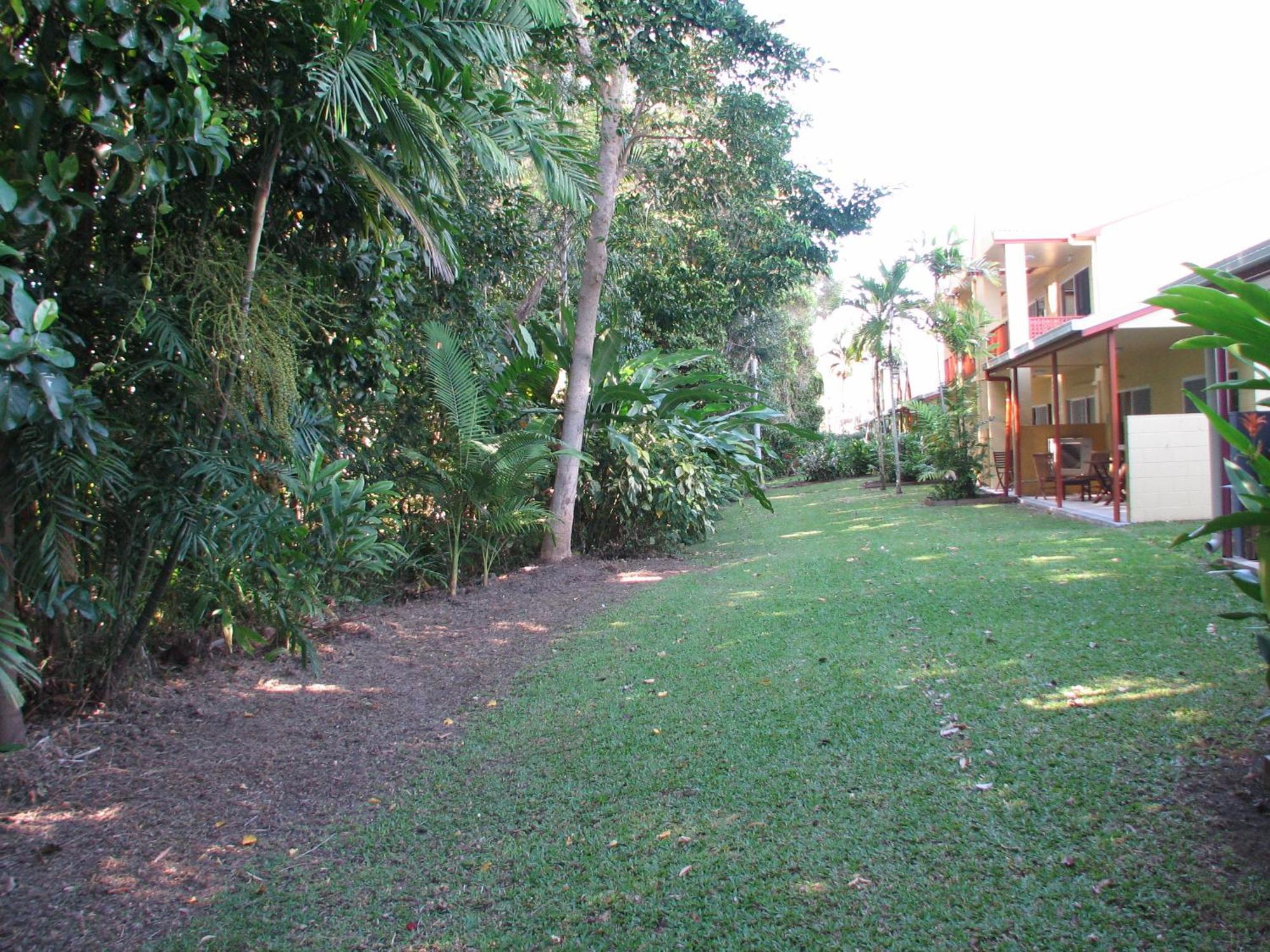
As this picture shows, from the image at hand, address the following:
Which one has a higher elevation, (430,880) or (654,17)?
(654,17)

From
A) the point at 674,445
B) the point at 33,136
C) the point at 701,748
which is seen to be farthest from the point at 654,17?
the point at 701,748

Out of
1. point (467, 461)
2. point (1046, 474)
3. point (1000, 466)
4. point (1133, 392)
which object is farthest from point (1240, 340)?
point (1000, 466)

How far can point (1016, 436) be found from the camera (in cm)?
1666

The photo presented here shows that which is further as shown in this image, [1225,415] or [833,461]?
[833,461]

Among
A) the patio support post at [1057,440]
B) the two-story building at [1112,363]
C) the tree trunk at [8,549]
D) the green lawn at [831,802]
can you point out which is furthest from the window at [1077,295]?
the tree trunk at [8,549]

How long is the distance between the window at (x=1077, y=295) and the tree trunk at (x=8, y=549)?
63.0 ft

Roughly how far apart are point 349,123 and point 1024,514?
1291 cm

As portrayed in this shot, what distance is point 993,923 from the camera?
2.61 metres

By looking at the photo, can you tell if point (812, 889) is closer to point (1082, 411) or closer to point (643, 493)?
point (643, 493)

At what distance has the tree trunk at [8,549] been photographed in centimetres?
361

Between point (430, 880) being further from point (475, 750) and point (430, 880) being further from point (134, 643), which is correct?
point (134, 643)

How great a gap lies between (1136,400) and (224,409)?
711 inches

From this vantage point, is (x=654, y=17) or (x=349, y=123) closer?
(x=349, y=123)

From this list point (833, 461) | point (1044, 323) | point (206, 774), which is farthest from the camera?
point (833, 461)
